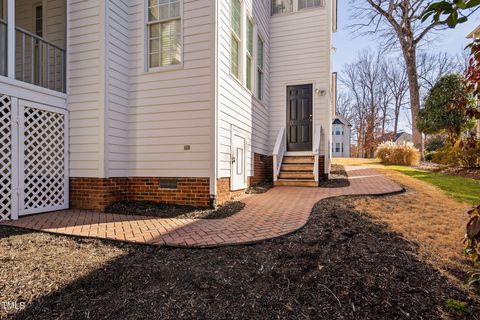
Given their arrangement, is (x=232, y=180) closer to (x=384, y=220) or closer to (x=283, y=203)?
(x=283, y=203)

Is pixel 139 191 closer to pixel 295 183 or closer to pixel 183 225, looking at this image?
pixel 183 225

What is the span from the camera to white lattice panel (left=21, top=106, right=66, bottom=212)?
4516mm

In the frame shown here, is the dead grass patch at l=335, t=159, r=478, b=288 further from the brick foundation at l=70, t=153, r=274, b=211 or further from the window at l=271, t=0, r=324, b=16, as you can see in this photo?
the window at l=271, t=0, r=324, b=16

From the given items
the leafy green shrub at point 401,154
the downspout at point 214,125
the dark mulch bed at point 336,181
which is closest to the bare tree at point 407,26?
the leafy green shrub at point 401,154

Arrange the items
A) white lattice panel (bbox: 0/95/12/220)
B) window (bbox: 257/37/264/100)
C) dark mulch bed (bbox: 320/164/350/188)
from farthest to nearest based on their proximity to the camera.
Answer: window (bbox: 257/37/264/100)
dark mulch bed (bbox: 320/164/350/188)
white lattice panel (bbox: 0/95/12/220)

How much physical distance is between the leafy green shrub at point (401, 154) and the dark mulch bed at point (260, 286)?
38.4 ft

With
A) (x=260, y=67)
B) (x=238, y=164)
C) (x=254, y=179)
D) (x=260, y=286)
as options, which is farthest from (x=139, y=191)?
(x=260, y=67)

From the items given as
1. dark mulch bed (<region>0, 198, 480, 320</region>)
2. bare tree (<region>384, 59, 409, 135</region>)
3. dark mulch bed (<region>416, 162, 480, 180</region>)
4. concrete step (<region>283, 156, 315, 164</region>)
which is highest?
bare tree (<region>384, 59, 409, 135</region>)

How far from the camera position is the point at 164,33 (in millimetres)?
5234

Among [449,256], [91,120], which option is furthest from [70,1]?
[449,256]

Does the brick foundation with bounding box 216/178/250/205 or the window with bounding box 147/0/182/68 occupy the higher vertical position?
the window with bounding box 147/0/182/68

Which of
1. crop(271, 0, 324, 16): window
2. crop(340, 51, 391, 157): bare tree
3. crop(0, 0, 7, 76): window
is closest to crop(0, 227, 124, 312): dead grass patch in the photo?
crop(0, 0, 7, 76): window

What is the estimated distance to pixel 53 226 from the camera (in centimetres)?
377

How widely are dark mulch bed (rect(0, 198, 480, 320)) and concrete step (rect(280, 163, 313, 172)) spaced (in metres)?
5.06
